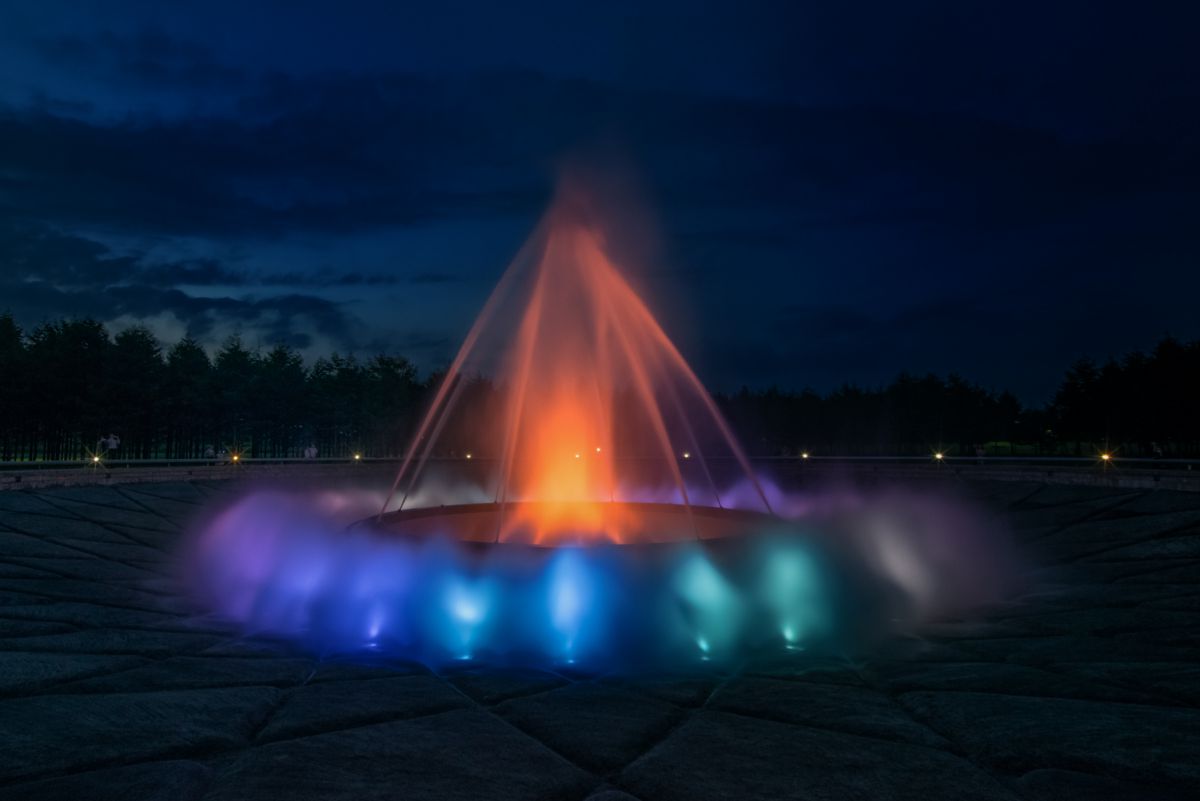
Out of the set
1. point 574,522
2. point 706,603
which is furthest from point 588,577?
point 574,522

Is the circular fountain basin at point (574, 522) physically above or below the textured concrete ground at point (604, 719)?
above

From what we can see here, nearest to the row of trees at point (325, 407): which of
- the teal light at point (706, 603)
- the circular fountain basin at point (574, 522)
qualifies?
the circular fountain basin at point (574, 522)

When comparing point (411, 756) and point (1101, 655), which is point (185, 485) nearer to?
point (411, 756)

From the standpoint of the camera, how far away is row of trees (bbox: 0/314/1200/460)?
50.6m

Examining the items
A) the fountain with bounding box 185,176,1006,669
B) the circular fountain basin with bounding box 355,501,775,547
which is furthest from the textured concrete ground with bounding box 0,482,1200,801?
the circular fountain basin with bounding box 355,501,775,547

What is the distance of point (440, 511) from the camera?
1484 cm

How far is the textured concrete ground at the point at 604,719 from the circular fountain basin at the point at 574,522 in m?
4.09

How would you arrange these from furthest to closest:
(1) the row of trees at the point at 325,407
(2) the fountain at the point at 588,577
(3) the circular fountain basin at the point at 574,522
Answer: (1) the row of trees at the point at 325,407 < (3) the circular fountain basin at the point at 574,522 < (2) the fountain at the point at 588,577

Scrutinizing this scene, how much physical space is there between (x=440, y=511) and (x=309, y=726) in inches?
356

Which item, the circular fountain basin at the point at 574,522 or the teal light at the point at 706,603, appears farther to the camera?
the circular fountain basin at the point at 574,522

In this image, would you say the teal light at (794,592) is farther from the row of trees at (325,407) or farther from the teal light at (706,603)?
the row of trees at (325,407)

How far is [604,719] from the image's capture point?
6.28 meters

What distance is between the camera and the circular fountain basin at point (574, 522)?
44.8ft

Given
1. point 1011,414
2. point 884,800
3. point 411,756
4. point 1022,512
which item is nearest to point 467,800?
point 411,756
